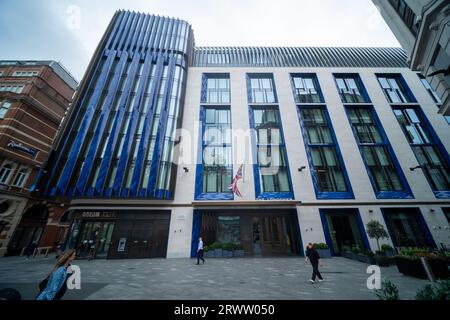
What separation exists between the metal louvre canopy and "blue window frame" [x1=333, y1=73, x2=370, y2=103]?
5.54 feet

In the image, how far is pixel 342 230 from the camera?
54.7 feet

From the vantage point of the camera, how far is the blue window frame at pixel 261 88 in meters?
22.3

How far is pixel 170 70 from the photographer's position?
21109 mm

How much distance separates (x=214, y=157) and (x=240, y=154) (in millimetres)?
2914

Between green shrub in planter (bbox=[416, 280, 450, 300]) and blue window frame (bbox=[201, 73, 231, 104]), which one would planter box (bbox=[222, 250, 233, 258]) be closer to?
green shrub in planter (bbox=[416, 280, 450, 300])

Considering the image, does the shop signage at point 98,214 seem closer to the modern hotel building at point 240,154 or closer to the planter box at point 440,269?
the modern hotel building at point 240,154

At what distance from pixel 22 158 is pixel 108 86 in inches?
533

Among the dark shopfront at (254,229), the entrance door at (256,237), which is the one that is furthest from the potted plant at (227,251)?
the entrance door at (256,237)

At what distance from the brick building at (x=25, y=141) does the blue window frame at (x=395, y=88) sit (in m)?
44.7

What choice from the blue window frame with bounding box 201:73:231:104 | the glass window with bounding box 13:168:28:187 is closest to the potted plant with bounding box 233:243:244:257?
the blue window frame with bounding box 201:73:231:104

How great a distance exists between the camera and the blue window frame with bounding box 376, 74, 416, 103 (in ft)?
72.7

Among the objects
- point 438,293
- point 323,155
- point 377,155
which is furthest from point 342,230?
point 438,293

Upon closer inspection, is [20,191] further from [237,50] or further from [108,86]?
[237,50]

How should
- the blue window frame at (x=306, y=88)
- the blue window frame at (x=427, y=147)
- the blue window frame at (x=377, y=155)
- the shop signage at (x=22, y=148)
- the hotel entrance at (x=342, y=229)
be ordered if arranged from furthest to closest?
the blue window frame at (x=306, y=88)
the shop signage at (x=22, y=148)
the blue window frame at (x=427, y=147)
the blue window frame at (x=377, y=155)
the hotel entrance at (x=342, y=229)
